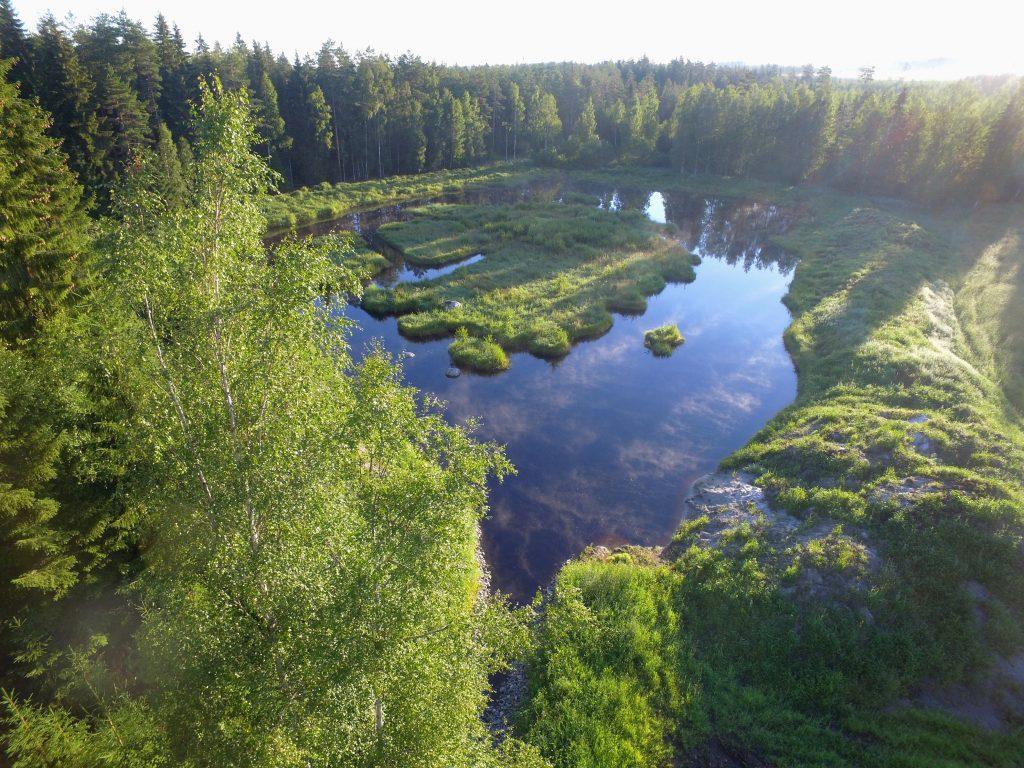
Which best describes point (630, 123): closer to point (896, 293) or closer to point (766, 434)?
point (896, 293)

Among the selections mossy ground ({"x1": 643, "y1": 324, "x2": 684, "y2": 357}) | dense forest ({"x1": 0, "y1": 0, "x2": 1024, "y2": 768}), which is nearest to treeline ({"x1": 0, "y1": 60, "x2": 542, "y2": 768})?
dense forest ({"x1": 0, "y1": 0, "x2": 1024, "y2": 768})

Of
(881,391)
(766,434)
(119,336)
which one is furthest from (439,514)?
(881,391)

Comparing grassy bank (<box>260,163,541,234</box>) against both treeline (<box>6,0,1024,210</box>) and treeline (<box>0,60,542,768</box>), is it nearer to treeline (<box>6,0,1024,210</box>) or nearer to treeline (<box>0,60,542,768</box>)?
treeline (<box>6,0,1024,210</box>)

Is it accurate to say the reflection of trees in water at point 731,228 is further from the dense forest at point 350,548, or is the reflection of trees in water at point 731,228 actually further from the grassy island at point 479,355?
the grassy island at point 479,355

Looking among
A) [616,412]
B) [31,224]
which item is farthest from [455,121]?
[31,224]

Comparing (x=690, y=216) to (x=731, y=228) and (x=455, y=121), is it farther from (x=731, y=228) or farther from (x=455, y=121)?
(x=455, y=121)
